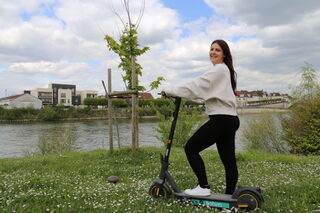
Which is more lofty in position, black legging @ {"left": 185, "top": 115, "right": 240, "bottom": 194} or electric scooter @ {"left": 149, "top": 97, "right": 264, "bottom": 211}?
black legging @ {"left": 185, "top": 115, "right": 240, "bottom": 194}

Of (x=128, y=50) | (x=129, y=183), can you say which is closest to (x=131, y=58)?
(x=128, y=50)

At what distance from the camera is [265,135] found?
49.1 ft

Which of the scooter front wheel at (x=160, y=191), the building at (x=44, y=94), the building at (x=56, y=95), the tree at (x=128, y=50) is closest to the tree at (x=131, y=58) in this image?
the tree at (x=128, y=50)

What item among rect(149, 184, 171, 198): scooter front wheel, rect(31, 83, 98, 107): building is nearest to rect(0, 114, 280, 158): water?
rect(149, 184, 171, 198): scooter front wheel

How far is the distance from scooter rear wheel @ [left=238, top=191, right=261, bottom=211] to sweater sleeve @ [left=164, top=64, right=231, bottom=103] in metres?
1.35

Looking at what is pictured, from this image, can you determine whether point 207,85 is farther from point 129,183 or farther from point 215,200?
point 129,183

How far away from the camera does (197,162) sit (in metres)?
3.53

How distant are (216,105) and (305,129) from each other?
427 inches

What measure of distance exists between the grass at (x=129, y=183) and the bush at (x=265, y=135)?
829cm

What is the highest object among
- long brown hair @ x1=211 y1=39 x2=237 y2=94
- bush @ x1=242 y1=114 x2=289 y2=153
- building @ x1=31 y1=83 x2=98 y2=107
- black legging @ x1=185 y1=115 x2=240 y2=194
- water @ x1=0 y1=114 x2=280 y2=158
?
building @ x1=31 y1=83 x2=98 y2=107

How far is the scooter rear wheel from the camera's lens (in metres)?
3.26

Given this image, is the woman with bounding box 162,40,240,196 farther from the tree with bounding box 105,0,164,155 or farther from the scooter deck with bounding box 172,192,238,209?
the tree with bounding box 105,0,164,155

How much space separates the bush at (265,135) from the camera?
14.7 meters

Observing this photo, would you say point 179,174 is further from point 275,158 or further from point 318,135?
point 318,135
